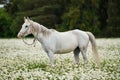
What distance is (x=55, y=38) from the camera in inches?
583

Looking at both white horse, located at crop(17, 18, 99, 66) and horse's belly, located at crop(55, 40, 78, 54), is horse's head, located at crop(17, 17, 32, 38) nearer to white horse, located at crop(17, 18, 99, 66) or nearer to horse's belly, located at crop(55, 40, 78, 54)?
white horse, located at crop(17, 18, 99, 66)

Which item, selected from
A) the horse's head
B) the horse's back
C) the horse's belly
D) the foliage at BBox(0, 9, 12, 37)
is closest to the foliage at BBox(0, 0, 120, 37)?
the foliage at BBox(0, 9, 12, 37)

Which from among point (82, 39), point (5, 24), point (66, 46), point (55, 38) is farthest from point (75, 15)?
point (55, 38)

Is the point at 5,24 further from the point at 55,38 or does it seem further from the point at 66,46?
the point at 55,38

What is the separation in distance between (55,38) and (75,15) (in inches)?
1836

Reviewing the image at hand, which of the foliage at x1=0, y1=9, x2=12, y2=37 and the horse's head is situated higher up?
the horse's head

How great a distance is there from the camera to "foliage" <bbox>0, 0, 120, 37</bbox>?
200 ft

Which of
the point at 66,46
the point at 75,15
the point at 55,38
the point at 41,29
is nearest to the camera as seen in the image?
the point at 41,29

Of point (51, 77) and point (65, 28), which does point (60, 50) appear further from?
point (65, 28)

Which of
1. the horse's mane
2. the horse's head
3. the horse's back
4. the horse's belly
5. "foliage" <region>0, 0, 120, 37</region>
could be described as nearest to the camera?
the horse's head

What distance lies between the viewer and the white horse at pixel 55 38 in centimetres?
1428

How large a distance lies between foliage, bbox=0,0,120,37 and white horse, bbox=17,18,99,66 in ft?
145

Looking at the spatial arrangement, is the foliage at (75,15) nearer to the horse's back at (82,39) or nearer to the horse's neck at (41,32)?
the horse's back at (82,39)

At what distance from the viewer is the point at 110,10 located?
2446 inches
